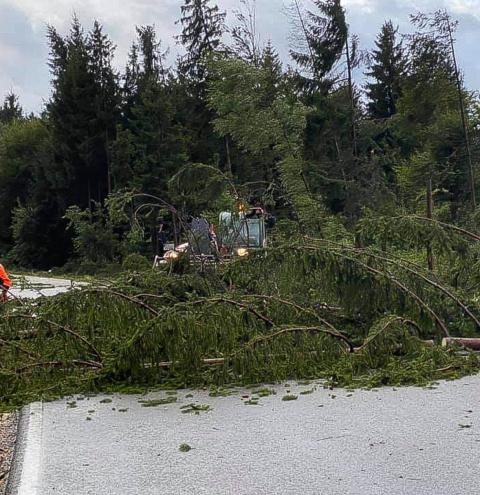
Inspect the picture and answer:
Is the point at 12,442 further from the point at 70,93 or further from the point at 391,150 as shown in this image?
the point at 70,93

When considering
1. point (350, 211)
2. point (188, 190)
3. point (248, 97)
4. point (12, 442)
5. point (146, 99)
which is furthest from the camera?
point (146, 99)

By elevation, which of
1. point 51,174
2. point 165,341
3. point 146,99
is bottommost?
point 165,341

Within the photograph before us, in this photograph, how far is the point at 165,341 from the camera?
6.21 meters

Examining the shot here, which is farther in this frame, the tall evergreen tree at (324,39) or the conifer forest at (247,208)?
the tall evergreen tree at (324,39)

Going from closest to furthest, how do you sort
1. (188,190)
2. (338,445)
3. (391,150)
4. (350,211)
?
(338,445), (188,190), (350,211), (391,150)

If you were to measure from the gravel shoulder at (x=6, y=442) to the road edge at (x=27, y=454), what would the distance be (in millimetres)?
35

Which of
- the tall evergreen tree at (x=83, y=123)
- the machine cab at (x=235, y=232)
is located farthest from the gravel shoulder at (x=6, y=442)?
the tall evergreen tree at (x=83, y=123)

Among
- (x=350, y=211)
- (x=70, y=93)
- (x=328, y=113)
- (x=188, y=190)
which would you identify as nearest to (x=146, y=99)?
(x=70, y=93)

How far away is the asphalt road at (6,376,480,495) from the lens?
12.7 ft

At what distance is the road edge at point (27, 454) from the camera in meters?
3.85

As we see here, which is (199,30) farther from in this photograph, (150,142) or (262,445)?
(262,445)

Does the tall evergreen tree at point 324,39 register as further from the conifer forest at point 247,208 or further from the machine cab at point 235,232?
the machine cab at point 235,232

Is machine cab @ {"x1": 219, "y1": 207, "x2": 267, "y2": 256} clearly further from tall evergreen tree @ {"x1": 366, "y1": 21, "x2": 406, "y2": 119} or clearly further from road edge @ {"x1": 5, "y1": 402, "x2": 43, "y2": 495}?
tall evergreen tree @ {"x1": 366, "y1": 21, "x2": 406, "y2": 119}

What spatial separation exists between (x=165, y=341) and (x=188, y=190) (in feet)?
22.8
